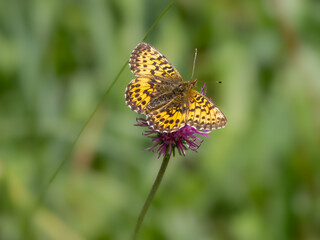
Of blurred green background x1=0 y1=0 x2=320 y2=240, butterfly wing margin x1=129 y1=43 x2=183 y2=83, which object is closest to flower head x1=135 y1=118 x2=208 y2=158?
butterfly wing margin x1=129 y1=43 x2=183 y2=83

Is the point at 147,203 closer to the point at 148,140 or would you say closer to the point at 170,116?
the point at 170,116

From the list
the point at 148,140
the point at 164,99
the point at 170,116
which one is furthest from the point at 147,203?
the point at 148,140

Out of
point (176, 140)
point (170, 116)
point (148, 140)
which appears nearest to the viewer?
point (170, 116)

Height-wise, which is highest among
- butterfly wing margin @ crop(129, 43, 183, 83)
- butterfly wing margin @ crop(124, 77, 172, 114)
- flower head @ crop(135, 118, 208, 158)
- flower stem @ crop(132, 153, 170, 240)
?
butterfly wing margin @ crop(129, 43, 183, 83)

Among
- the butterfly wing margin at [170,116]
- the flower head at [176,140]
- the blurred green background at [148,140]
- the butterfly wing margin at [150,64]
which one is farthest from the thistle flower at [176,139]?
the blurred green background at [148,140]

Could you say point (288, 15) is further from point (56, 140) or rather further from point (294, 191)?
point (56, 140)

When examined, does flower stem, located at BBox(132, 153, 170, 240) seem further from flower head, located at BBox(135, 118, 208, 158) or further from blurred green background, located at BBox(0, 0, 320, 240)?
blurred green background, located at BBox(0, 0, 320, 240)
